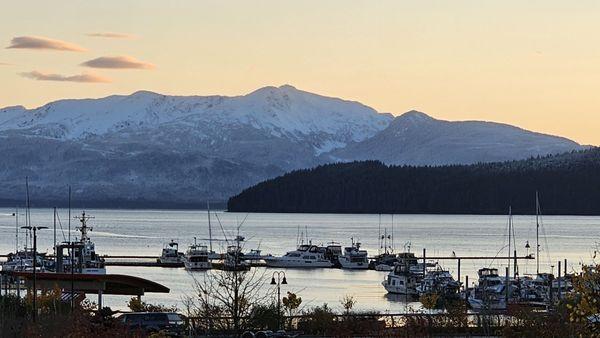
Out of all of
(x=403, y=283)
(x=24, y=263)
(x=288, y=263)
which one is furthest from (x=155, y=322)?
(x=288, y=263)

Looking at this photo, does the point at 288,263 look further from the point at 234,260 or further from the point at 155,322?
the point at 155,322

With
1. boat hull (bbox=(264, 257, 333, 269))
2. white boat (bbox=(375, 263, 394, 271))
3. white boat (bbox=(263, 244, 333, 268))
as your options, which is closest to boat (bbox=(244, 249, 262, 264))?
white boat (bbox=(263, 244, 333, 268))

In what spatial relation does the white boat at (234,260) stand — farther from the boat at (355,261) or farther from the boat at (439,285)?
the boat at (439,285)

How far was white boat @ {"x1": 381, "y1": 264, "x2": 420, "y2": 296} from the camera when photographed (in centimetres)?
8769

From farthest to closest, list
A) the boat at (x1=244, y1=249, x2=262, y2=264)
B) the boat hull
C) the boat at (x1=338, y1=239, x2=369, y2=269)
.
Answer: the boat hull → the boat at (x1=244, y1=249, x2=262, y2=264) → the boat at (x1=338, y1=239, x2=369, y2=269)

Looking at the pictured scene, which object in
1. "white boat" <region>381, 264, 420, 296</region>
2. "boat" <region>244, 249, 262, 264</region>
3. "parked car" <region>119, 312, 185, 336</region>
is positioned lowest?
"white boat" <region>381, 264, 420, 296</region>

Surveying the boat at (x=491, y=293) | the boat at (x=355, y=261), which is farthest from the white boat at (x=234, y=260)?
the boat at (x=491, y=293)

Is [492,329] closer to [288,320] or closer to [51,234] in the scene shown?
[288,320]

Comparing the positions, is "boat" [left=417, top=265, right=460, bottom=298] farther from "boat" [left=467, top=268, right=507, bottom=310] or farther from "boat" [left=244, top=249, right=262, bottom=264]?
"boat" [left=244, top=249, right=262, bottom=264]

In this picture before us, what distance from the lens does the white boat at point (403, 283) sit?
288 feet

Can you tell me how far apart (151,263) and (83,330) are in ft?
291

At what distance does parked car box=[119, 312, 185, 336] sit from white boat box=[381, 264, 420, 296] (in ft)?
159

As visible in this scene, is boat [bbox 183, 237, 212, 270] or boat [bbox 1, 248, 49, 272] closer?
boat [bbox 1, 248, 49, 272]

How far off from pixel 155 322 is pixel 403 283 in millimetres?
51567
